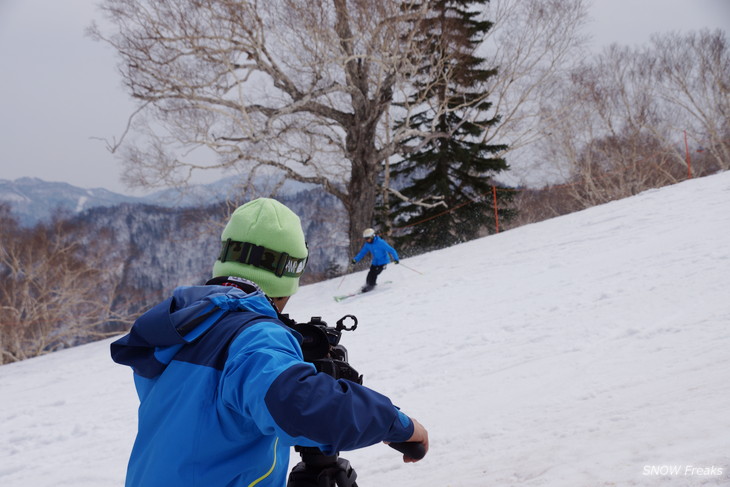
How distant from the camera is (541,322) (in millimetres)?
5602

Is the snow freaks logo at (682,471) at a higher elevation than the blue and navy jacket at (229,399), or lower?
lower

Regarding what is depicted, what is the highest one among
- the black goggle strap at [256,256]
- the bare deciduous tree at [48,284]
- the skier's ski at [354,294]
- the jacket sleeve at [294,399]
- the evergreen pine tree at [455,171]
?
the evergreen pine tree at [455,171]

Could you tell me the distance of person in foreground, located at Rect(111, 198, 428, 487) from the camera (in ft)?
3.56

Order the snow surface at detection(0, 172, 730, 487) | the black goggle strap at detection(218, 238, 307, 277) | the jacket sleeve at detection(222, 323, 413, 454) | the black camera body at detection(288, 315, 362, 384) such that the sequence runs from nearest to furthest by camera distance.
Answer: the jacket sleeve at detection(222, 323, 413, 454) < the black camera body at detection(288, 315, 362, 384) < the black goggle strap at detection(218, 238, 307, 277) < the snow surface at detection(0, 172, 730, 487)

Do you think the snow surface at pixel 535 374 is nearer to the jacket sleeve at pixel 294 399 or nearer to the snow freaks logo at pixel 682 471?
the snow freaks logo at pixel 682 471

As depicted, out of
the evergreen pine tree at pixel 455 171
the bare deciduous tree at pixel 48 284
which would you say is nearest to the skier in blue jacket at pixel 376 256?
the evergreen pine tree at pixel 455 171

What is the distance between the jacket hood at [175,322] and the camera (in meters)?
1.23

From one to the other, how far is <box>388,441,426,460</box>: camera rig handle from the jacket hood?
50cm

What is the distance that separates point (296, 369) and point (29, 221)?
24638mm

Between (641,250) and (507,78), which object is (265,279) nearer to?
(641,250)

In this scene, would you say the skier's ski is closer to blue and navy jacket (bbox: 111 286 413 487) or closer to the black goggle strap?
the black goggle strap

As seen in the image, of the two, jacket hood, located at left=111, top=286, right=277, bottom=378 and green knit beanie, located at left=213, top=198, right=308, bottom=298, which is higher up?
green knit beanie, located at left=213, top=198, right=308, bottom=298

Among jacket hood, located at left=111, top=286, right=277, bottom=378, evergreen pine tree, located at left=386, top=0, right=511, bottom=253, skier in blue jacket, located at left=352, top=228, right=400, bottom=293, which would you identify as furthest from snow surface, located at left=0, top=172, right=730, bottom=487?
evergreen pine tree, located at left=386, top=0, right=511, bottom=253

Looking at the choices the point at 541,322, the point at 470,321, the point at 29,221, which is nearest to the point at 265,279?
the point at 541,322
